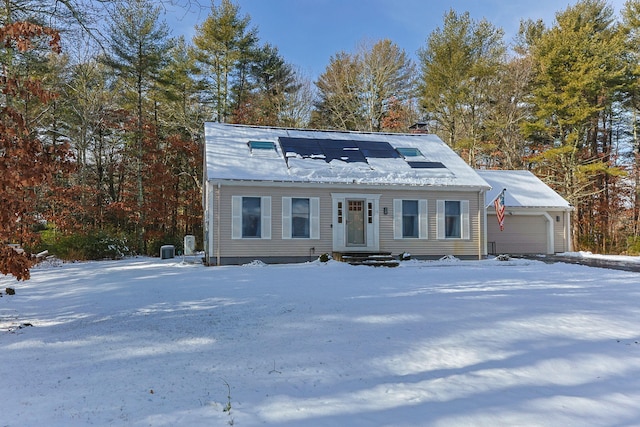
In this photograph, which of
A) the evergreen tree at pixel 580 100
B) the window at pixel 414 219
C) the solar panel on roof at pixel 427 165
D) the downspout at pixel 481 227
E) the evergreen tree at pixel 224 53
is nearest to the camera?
the window at pixel 414 219

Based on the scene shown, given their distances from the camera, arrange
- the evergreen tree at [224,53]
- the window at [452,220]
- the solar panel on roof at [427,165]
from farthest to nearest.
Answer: the evergreen tree at [224,53], the solar panel on roof at [427,165], the window at [452,220]

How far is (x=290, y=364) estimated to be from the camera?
3.95 m

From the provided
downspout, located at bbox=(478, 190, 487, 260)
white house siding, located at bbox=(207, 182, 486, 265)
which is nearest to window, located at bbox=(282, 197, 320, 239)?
white house siding, located at bbox=(207, 182, 486, 265)

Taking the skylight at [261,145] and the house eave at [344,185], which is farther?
the skylight at [261,145]

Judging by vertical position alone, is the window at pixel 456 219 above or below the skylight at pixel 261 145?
below

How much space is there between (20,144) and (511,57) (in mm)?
26058

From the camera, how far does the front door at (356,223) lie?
13.8 metres

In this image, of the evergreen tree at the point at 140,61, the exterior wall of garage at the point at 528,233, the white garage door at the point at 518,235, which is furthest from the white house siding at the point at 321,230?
the evergreen tree at the point at 140,61

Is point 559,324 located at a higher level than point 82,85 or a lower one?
lower

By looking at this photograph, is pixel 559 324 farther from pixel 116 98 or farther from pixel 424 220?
pixel 116 98

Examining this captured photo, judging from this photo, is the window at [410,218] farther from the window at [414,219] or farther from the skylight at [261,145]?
the skylight at [261,145]

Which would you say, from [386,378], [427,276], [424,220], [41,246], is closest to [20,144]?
[386,378]

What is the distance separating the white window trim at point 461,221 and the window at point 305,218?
14.5 ft

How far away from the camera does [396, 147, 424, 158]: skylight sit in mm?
15827
